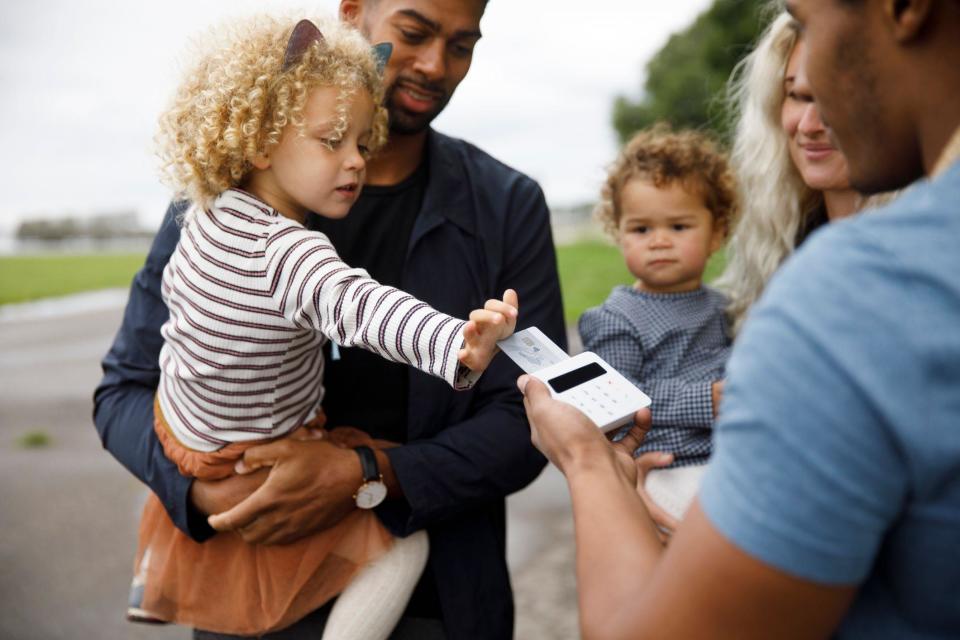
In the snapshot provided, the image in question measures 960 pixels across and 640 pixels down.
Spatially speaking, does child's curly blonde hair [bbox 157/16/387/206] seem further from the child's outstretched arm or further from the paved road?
the paved road

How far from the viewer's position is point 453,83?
8.32 feet

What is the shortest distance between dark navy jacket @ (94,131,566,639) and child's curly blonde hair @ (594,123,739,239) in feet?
1.84

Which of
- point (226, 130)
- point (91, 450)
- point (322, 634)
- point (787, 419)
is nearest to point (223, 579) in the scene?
point (322, 634)

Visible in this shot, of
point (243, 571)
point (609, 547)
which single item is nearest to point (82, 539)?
point (243, 571)

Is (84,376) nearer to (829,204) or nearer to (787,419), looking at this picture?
(829,204)

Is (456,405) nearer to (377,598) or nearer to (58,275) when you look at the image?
(377,598)

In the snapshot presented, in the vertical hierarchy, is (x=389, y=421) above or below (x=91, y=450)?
above

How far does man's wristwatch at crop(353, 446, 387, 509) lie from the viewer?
214 centimetres

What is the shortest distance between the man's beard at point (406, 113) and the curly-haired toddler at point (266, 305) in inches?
8.2

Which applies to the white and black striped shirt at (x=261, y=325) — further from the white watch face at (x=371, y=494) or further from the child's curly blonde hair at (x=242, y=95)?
the white watch face at (x=371, y=494)

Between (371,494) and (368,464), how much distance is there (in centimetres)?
7

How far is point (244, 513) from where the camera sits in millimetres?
2043

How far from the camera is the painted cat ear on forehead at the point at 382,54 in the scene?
2227 millimetres

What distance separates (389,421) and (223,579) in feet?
1.91
